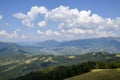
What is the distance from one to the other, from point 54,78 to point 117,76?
299 feet

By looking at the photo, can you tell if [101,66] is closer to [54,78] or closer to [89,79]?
[54,78]

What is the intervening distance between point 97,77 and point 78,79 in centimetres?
1193

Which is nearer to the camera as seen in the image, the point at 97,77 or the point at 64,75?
the point at 97,77

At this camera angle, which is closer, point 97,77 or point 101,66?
point 97,77

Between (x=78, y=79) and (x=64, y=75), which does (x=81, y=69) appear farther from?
(x=78, y=79)

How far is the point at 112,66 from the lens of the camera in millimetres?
185375

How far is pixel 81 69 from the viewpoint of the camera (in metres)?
193

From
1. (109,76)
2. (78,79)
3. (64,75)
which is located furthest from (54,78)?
(109,76)

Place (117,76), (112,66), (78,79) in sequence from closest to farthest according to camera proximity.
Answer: (117,76), (78,79), (112,66)

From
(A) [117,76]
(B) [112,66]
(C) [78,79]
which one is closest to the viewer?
(A) [117,76]

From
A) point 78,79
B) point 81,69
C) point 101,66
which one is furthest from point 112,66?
point 78,79

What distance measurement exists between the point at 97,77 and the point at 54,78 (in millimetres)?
84971

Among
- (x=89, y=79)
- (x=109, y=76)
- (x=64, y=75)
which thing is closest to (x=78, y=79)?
(x=89, y=79)

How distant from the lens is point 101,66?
18912cm
